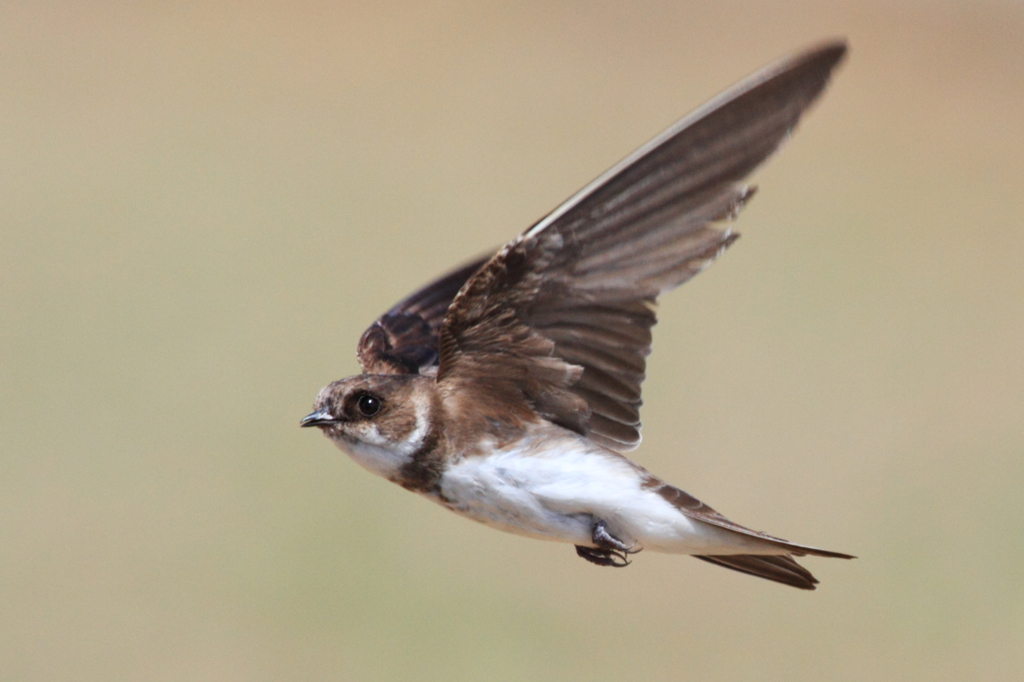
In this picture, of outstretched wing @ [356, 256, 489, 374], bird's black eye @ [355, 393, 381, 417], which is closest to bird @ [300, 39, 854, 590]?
→ bird's black eye @ [355, 393, 381, 417]

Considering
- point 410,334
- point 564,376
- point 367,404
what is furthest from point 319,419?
point 410,334

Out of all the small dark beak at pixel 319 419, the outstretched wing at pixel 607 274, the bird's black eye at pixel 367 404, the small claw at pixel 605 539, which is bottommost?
the small claw at pixel 605 539

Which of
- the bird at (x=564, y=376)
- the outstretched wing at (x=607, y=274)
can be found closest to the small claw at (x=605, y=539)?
the bird at (x=564, y=376)

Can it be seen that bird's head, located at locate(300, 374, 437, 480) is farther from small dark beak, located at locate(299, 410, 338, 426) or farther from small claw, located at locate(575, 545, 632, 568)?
small claw, located at locate(575, 545, 632, 568)

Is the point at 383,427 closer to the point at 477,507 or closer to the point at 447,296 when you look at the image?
the point at 477,507

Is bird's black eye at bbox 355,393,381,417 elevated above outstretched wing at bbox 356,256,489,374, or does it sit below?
below

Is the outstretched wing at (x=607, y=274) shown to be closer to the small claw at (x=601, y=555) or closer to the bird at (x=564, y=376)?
the bird at (x=564, y=376)
